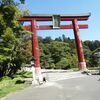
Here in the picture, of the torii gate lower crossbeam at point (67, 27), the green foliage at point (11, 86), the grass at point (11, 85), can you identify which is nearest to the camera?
the green foliage at point (11, 86)

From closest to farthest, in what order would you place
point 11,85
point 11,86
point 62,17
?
point 11,86, point 11,85, point 62,17

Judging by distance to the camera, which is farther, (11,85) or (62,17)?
(62,17)

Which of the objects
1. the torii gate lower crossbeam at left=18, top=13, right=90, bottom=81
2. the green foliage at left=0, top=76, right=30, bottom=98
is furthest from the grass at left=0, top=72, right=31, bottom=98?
the torii gate lower crossbeam at left=18, top=13, right=90, bottom=81

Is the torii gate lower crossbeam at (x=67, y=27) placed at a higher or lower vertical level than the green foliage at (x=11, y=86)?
higher

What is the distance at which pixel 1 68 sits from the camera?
31094 mm

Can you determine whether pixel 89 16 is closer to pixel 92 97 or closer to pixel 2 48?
pixel 2 48

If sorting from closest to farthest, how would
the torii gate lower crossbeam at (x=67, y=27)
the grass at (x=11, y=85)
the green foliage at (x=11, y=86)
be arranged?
the green foliage at (x=11, y=86) < the grass at (x=11, y=85) < the torii gate lower crossbeam at (x=67, y=27)

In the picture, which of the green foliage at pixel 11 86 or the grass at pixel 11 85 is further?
the grass at pixel 11 85

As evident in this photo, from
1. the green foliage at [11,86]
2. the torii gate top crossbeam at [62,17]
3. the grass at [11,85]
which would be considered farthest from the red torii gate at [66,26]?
the green foliage at [11,86]

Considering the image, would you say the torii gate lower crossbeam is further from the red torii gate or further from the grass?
the grass

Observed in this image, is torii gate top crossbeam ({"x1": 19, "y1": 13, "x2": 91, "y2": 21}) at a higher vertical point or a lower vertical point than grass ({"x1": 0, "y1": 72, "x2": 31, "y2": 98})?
higher

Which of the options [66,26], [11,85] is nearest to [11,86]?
[11,85]

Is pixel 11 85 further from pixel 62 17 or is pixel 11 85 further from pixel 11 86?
pixel 62 17

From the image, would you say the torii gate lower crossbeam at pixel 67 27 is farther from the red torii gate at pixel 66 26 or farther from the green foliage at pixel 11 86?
the green foliage at pixel 11 86
